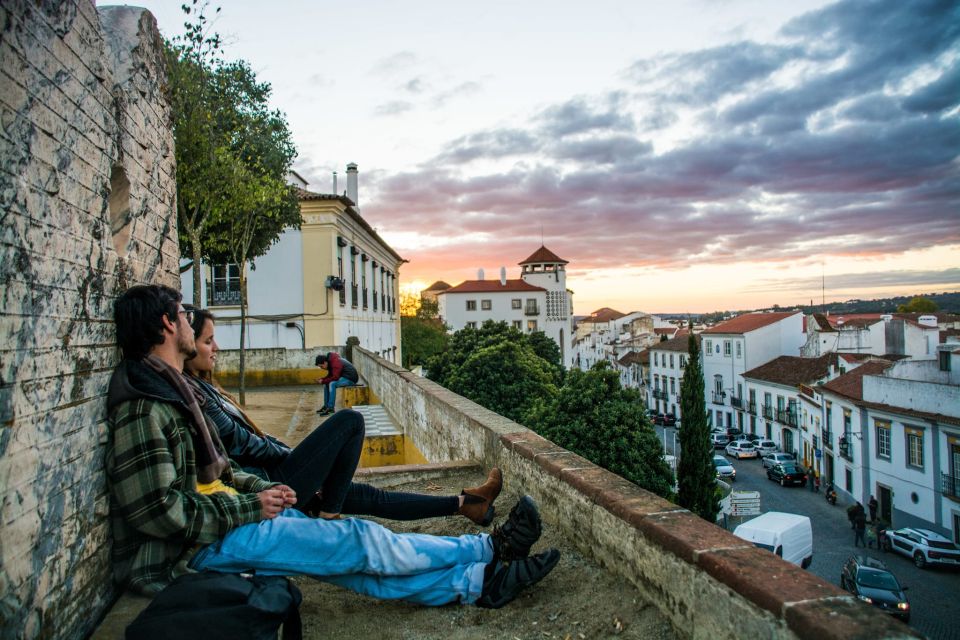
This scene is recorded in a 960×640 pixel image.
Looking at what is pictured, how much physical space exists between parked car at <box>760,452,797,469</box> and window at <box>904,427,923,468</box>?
1127cm

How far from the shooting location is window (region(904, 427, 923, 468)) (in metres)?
24.2

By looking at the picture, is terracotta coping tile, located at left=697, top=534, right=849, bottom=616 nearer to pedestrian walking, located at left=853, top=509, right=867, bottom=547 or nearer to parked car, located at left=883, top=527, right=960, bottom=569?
parked car, located at left=883, top=527, right=960, bottom=569

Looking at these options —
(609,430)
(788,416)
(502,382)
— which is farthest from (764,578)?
(788,416)

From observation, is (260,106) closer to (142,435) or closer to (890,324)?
(142,435)

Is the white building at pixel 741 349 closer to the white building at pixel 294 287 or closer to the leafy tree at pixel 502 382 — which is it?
the leafy tree at pixel 502 382

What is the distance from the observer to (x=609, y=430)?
16.4 meters

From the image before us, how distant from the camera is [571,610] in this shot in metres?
2.76

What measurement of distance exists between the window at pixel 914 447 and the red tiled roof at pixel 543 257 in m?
60.6

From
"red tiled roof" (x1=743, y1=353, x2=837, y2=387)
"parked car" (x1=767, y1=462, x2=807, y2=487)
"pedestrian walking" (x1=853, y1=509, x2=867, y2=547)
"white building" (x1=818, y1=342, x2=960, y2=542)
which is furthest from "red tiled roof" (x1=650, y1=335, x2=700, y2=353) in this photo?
"pedestrian walking" (x1=853, y1=509, x2=867, y2=547)

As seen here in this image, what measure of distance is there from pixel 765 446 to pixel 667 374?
18701 mm

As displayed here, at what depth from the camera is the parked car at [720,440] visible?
45.5m

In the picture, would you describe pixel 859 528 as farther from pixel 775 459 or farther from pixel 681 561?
pixel 681 561

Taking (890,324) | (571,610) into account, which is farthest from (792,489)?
(571,610)

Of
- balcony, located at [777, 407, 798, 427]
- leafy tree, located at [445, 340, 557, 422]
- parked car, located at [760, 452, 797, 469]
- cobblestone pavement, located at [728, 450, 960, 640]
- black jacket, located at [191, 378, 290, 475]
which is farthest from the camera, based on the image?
balcony, located at [777, 407, 798, 427]
